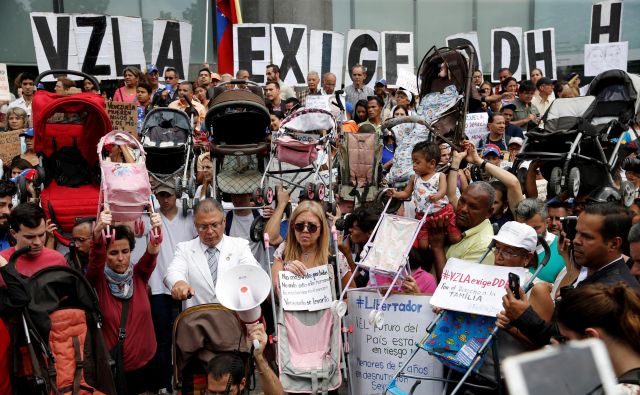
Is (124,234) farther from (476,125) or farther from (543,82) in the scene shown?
(543,82)

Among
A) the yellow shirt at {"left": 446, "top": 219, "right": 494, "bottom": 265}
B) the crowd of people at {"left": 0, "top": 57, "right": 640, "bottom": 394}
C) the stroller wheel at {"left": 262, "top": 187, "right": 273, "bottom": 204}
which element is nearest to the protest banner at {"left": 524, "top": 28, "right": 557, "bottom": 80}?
the crowd of people at {"left": 0, "top": 57, "right": 640, "bottom": 394}

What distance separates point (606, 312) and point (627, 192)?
16.2 feet

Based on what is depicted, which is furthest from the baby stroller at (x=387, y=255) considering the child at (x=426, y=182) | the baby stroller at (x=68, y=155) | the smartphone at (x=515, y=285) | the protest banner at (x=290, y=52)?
the protest banner at (x=290, y=52)

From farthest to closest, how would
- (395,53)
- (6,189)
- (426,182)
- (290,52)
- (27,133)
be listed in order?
1. (395,53)
2. (290,52)
3. (27,133)
4. (426,182)
5. (6,189)

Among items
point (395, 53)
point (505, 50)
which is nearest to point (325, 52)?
point (395, 53)

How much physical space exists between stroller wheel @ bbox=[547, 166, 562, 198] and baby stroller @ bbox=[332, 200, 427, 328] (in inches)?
92.1

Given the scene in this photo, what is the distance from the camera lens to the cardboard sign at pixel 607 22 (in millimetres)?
14414

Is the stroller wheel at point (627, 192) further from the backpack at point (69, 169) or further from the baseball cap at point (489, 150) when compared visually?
the backpack at point (69, 169)

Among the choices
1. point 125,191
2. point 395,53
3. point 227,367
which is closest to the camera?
point 227,367

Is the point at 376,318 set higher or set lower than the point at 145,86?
lower

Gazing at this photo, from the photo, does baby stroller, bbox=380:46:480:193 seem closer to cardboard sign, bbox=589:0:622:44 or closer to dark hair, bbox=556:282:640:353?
dark hair, bbox=556:282:640:353

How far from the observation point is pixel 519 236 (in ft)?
17.1

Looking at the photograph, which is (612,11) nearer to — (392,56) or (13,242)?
(392,56)

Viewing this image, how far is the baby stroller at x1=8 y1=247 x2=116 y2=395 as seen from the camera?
202 inches
